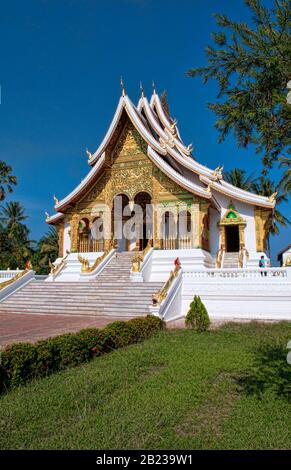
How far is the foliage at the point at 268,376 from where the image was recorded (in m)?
4.11

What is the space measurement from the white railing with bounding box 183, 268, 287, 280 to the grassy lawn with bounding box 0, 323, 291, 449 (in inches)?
242

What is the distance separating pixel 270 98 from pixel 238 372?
11.9ft

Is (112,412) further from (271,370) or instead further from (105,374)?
(271,370)

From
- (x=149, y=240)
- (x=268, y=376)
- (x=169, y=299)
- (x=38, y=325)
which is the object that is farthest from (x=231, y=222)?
(x=268, y=376)

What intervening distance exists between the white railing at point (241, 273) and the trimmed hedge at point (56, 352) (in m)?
5.42

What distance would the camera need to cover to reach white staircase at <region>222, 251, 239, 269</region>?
16291 millimetres

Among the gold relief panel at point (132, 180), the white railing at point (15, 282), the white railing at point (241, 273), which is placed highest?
the gold relief panel at point (132, 180)

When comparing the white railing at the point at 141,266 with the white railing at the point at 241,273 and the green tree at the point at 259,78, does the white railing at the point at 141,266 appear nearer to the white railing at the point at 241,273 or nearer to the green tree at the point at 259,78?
the white railing at the point at 241,273

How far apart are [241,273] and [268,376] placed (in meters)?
7.30

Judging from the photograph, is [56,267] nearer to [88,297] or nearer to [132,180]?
[88,297]

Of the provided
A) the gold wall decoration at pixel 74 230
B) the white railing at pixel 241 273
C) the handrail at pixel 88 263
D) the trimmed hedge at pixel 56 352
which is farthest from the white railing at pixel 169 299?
the gold wall decoration at pixel 74 230

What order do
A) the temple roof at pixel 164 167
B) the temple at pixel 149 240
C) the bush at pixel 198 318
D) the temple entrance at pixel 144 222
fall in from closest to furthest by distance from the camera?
the bush at pixel 198 318 < the temple at pixel 149 240 < the temple roof at pixel 164 167 < the temple entrance at pixel 144 222
